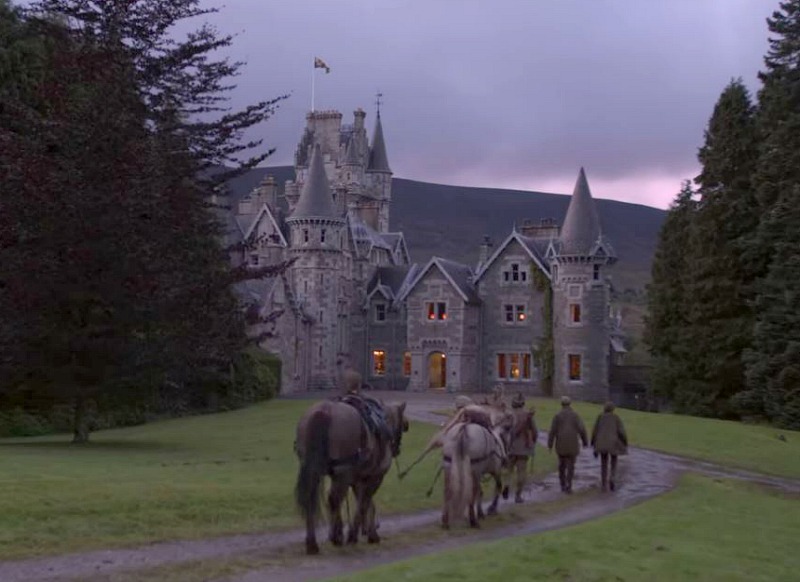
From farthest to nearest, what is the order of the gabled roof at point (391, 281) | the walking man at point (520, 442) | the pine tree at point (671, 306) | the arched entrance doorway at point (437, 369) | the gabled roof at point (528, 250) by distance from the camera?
the gabled roof at point (391, 281), the arched entrance doorway at point (437, 369), the gabled roof at point (528, 250), the pine tree at point (671, 306), the walking man at point (520, 442)

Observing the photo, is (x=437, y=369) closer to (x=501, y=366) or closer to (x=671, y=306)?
(x=501, y=366)

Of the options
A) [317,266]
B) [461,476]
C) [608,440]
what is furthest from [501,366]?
[461,476]

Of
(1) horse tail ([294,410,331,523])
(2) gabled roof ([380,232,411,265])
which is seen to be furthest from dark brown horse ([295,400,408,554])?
(2) gabled roof ([380,232,411,265])

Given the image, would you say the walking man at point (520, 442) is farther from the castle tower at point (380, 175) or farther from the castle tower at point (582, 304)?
the castle tower at point (380, 175)

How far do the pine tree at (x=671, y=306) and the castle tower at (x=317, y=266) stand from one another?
73.6 ft

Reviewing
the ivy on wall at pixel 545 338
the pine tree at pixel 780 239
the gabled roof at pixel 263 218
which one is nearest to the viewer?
the pine tree at pixel 780 239

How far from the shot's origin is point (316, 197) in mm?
70812

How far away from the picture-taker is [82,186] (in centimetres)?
2814

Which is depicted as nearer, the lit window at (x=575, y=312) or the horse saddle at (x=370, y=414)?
the horse saddle at (x=370, y=414)

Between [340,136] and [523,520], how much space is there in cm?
9080

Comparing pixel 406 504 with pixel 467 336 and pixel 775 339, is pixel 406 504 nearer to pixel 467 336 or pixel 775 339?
pixel 775 339

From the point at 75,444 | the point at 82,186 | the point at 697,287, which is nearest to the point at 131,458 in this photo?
the point at 75,444

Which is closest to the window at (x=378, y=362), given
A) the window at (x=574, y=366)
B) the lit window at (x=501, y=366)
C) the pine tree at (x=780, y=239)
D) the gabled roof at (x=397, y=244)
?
the lit window at (x=501, y=366)

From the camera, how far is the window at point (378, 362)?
246ft
